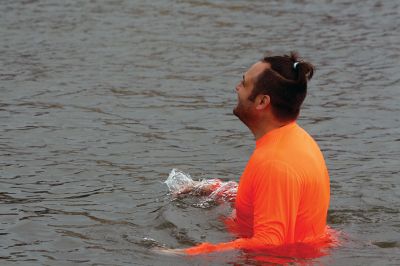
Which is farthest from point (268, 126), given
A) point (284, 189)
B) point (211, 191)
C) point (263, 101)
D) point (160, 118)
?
point (160, 118)

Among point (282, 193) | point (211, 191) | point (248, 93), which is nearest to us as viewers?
point (282, 193)

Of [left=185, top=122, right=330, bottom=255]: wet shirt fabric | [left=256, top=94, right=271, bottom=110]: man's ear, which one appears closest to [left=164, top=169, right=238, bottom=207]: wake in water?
[left=185, top=122, right=330, bottom=255]: wet shirt fabric

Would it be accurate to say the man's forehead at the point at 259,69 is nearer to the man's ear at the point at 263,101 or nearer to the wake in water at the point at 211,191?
the man's ear at the point at 263,101

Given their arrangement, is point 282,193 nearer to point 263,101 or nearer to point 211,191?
point 263,101

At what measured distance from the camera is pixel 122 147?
9.62 metres

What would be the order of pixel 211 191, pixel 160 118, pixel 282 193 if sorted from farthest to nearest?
A: 1. pixel 160 118
2. pixel 211 191
3. pixel 282 193

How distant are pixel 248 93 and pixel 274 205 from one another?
30.0 inches

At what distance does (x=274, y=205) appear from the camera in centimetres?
588

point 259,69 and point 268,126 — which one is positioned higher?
point 259,69

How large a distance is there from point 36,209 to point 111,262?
1374 millimetres

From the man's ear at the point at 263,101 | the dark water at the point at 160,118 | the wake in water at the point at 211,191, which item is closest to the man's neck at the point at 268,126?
the man's ear at the point at 263,101

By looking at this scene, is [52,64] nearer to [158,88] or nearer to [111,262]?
[158,88]

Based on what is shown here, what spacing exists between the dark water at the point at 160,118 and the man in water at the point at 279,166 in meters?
0.36

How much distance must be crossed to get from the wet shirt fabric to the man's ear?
17 cm
